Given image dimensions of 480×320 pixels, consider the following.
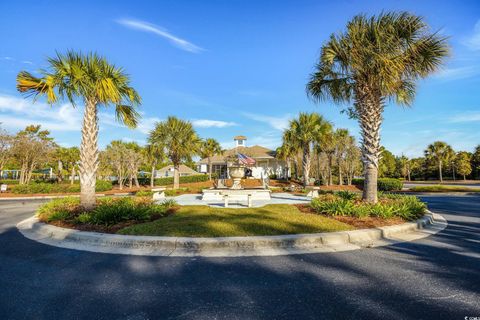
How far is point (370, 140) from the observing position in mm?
10125

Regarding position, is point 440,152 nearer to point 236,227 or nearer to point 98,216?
point 236,227

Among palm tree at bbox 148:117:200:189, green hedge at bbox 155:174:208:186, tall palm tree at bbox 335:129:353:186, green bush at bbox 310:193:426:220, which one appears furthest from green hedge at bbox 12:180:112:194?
tall palm tree at bbox 335:129:353:186

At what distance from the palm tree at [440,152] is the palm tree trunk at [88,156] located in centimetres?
6124

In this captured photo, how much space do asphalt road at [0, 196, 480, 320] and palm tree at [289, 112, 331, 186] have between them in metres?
21.3

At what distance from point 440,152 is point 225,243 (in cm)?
6267

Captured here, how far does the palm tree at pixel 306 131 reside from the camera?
26.1 meters

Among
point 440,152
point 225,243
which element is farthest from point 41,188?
point 440,152

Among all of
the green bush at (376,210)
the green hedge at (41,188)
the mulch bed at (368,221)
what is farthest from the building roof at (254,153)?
the mulch bed at (368,221)

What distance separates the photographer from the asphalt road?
2855 millimetres

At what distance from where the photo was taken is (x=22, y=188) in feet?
80.0

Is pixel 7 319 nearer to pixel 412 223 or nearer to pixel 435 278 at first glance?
pixel 435 278

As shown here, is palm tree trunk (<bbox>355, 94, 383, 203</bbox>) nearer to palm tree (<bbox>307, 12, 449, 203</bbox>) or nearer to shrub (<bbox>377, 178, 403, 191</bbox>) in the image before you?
palm tree (<bbox>307, 12, 449, 203</bbox>)

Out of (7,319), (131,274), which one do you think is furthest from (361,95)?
(7,319)

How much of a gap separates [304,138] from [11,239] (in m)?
23.8
